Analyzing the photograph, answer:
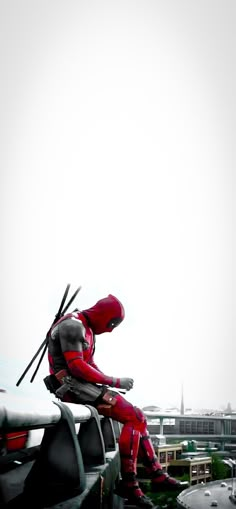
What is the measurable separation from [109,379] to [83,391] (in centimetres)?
22

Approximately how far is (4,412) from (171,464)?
23647mm

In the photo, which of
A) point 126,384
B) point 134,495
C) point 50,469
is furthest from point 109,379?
point 50,469

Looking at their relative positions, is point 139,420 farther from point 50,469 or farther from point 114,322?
point 50,469

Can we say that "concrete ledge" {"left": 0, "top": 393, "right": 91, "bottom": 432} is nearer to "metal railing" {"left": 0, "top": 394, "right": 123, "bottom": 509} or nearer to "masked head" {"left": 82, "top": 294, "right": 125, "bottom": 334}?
"metal railing" {"left": 0, "top": 394, "right": 123, "bottom": 509}

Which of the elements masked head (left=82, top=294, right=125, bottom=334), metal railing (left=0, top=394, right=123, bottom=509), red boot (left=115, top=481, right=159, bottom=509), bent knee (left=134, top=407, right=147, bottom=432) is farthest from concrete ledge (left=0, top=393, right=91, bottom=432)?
masked head (left=82, top=294, right=125, bottom=334)

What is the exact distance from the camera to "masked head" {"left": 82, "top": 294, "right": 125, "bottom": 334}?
397 centimetres

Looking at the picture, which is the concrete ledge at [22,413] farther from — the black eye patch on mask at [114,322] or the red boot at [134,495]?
the black eye patch on mask at [114,322]

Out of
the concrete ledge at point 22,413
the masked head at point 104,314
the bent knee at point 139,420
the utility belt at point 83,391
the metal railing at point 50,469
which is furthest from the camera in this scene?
the masked head at point 104,314

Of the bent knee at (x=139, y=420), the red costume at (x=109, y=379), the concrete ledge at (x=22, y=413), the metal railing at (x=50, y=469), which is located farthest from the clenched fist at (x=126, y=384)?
the concrete ledge at (x=22, y=413)

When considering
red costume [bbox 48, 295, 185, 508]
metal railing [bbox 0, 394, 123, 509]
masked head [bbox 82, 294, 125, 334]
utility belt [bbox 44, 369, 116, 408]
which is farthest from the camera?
masked head [bbox 82, 294, 125, 334]

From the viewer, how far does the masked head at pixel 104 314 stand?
3.97 metres

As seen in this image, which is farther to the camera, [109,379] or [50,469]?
[109,379]

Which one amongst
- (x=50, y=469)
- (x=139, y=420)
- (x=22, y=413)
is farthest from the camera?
(x=139, y=420)

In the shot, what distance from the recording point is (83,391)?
3.50 metres
